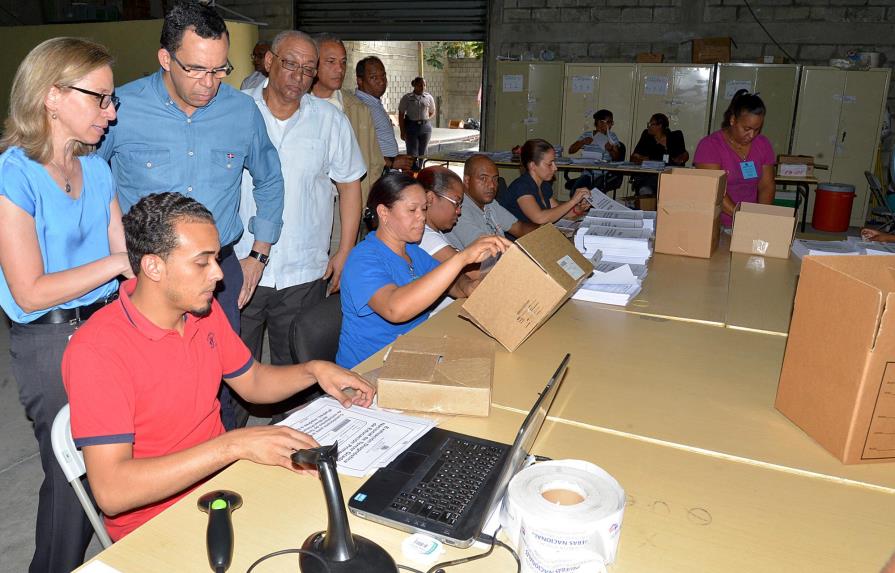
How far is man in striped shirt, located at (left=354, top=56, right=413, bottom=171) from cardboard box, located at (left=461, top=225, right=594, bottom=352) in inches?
122

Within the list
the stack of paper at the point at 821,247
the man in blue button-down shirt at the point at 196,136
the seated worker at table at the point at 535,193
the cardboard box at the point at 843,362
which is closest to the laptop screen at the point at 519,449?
the cardboard box at the point at 843,362

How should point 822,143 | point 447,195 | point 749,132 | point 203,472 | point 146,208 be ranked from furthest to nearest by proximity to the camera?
point 822,143, point 749,132, point 447,195, point 146,208, point 203,472

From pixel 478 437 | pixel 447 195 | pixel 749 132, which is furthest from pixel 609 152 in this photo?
pixel 478 437

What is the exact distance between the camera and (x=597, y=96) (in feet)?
26.9

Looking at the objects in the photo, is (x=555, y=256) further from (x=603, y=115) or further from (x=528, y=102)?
(x=528, y=102)

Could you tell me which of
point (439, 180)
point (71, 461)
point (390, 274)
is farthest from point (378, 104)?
point (71, 461)

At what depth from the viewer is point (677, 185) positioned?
3.21 metres

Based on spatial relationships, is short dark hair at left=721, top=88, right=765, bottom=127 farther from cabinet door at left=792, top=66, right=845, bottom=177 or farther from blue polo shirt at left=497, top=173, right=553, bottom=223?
cabinet door at left=792, top=66, right=845, bottom=177

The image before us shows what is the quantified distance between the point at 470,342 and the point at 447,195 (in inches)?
51.0

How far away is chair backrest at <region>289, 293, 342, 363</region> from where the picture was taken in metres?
2.07

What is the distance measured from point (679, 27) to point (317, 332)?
742 centimetres

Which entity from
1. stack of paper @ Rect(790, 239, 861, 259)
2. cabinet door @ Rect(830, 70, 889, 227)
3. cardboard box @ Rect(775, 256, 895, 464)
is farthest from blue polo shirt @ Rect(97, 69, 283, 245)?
cabinet door @ Rect(830, 70, 889, 227)

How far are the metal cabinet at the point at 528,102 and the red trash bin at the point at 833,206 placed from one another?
3013 millimetres

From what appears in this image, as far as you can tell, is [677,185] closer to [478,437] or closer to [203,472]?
[478,437]
